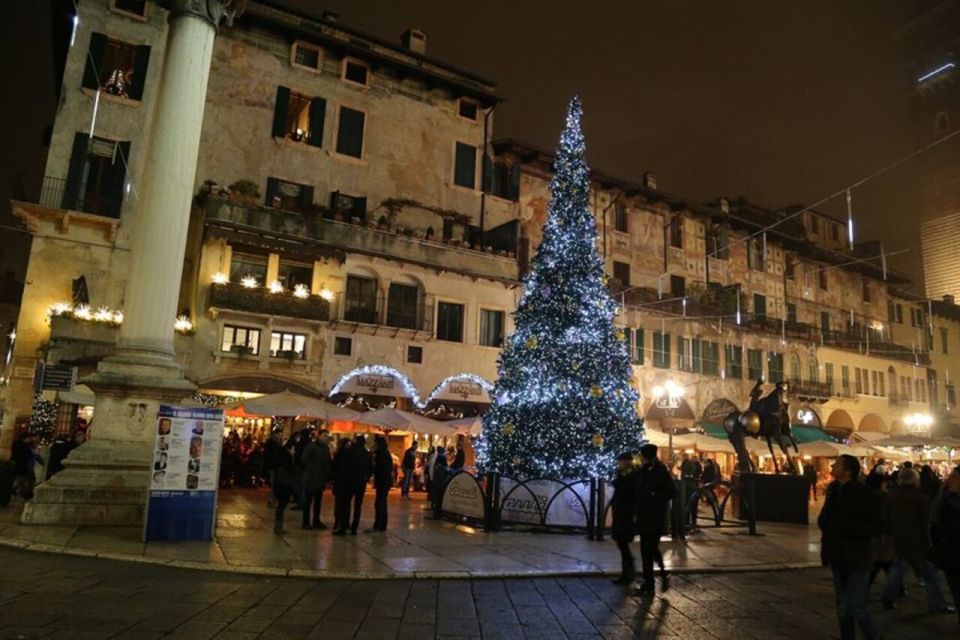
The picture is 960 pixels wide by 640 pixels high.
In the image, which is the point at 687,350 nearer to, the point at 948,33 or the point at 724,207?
the point at 724,207

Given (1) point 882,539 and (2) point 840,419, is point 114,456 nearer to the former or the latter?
(1) point 882,539

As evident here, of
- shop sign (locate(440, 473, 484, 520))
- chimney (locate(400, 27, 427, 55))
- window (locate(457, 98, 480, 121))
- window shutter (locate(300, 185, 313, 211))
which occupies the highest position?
chimney (locate(400, 27, 427, 55))

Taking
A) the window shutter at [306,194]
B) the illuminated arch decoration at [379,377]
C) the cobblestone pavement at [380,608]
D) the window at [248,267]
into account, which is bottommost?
the cobblestone pavement at [380,608]

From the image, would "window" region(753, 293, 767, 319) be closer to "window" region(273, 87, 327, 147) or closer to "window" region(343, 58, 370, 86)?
"window" region(343, 58, 370, 86)

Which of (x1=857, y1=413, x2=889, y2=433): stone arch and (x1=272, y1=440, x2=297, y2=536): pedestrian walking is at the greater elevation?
(x1=857, y1=413, x2=889, y2=433): stone arch

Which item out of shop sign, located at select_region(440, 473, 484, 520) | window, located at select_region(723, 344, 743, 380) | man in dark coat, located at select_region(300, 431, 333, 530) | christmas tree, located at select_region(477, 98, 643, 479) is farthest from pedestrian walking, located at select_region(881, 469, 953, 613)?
window, located at select_region(723, 344, 743, 380)

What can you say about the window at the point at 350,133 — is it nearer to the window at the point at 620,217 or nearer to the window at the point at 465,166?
the window at the point at 465,166

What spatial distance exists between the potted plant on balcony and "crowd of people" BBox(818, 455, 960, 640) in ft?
69.9

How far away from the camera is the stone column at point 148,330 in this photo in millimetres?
10133

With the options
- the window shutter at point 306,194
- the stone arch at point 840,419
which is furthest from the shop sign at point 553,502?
the stone arch at point 840,419

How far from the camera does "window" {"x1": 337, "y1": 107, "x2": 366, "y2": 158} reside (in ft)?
90.3

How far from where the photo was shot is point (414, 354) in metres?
26.8

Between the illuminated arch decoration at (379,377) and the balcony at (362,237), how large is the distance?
427 centimetres

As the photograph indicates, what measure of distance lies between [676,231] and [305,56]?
20423mm
